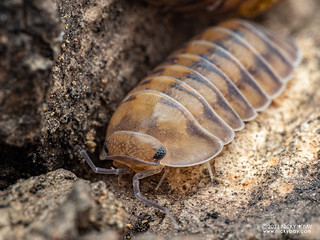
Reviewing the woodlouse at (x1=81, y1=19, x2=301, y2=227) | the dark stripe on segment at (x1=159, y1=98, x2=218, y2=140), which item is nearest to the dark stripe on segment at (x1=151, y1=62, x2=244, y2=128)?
the woodlouse at (x1=81, y1=19, x2=301, y2=227)

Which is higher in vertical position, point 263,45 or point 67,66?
point 263,45

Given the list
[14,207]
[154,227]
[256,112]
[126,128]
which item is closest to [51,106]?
[126,128]

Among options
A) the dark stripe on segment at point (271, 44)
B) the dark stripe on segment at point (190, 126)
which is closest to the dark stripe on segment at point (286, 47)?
the dark stripe on segment at point (271, 44)

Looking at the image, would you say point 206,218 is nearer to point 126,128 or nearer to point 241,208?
point 241,208

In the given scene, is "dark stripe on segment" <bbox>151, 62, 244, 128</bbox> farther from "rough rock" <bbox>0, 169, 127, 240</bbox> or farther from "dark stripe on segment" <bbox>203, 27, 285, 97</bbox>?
"rough rock" <bbox>0, 169, 127, 240</bbox>

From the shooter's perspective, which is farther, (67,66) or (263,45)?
(263,45)

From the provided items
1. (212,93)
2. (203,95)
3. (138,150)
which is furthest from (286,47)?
(138,150)

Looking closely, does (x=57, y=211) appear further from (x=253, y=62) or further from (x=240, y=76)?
(x=253, y=62)
